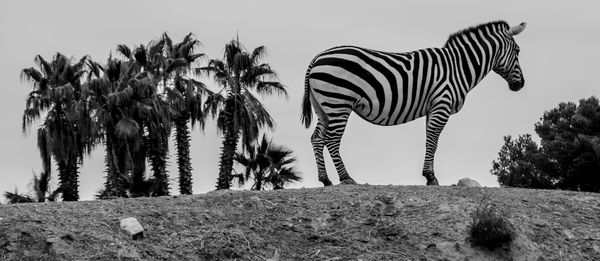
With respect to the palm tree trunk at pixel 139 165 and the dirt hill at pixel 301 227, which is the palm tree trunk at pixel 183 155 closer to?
the palm tree trunk at pixel 139 165

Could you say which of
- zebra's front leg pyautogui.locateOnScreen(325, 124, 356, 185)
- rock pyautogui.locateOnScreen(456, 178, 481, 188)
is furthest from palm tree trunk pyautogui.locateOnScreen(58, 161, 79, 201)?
rock pyautogui.locateOnScreen(456, 178, 481, 188)

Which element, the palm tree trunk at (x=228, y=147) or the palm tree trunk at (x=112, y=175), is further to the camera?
the palm tree trunk at (x=228, y=147)

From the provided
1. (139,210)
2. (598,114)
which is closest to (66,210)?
(139,210)

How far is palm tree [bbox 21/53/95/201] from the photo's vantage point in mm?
35406

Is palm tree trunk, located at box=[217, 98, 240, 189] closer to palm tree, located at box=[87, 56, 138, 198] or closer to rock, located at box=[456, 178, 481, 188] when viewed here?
palm tree, located at box=[87, 56, 138, 198]

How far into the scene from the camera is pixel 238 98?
123ft

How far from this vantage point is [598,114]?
134 feet

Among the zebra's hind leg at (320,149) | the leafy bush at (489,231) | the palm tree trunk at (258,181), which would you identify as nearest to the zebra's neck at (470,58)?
the zebra's hind leg at (320,149)

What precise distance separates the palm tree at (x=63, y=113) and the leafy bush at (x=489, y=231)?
20715 mm

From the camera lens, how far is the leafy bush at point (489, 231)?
16.2 m

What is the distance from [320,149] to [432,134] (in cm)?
217

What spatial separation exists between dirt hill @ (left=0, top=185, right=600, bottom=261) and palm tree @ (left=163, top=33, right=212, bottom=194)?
1859cm

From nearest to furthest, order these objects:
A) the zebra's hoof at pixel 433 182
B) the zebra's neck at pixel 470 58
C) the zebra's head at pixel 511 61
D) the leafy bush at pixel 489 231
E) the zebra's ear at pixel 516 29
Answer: the leafy bush at pixel 489 231
the zebra's hoof at pixel 433 182
the zebra's neck at pixel 470 58
the zebra's head at pixel 511 61
the zebra's ear at pixel 516 29

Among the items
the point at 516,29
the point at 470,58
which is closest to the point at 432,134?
the point at 470,58
